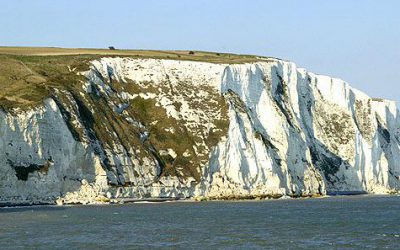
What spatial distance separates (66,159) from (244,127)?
32.1 metres

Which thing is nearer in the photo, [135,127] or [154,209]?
[154,209]

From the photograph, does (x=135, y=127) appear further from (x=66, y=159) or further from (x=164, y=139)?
(x=66, y=159)

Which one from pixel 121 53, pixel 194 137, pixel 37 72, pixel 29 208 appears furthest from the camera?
pixel 121 53

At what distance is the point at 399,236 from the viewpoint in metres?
53.4

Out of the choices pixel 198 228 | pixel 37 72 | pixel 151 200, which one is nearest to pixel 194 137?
pixel 151 200

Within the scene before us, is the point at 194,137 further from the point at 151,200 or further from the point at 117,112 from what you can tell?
the point at 151,200

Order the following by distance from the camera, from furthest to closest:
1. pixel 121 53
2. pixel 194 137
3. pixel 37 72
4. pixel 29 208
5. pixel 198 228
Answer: pixel 121 53 < pixel 194 137 < pixel 37 72 < pixel 29 208 < pixel 198 228

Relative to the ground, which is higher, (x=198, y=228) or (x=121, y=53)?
(x=121, y=53)

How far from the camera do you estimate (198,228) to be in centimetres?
6044

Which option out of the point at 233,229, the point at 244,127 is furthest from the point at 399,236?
the point at 244,127

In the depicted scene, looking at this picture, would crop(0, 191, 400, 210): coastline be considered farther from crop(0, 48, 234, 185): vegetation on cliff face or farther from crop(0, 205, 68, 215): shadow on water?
crop(0, 48, 234, 185): vegetation on cliff face

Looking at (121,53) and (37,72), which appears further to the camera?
(121,53)

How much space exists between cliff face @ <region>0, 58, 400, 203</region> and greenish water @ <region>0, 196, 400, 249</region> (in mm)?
10611

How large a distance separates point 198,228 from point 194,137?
180 feet
